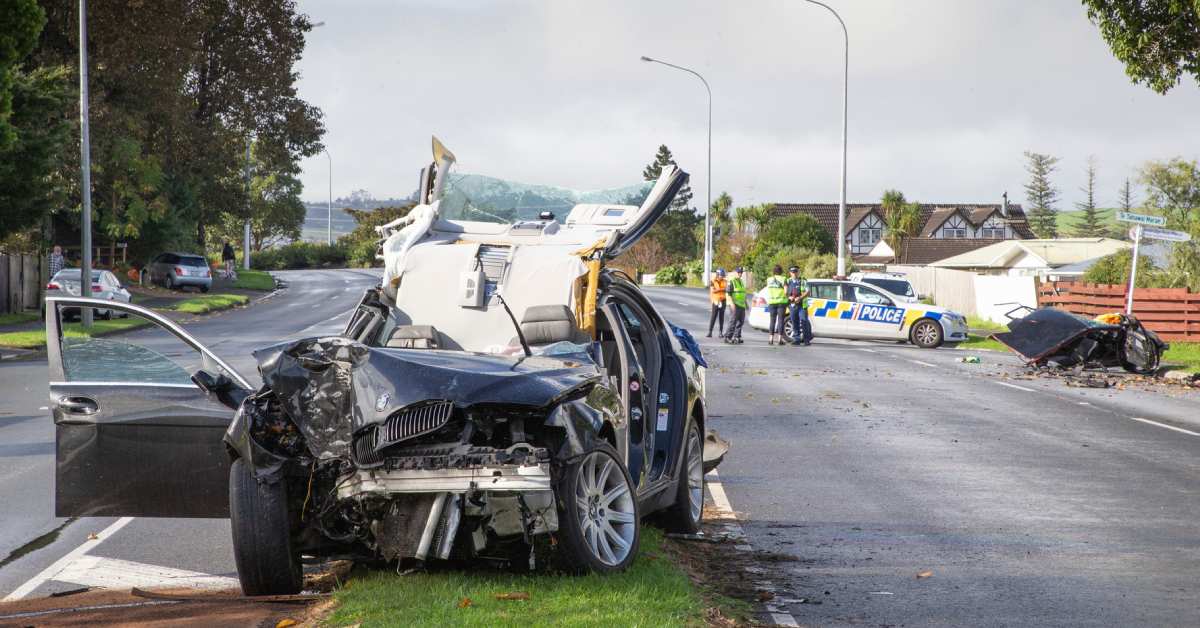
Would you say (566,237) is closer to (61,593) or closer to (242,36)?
(61,593)

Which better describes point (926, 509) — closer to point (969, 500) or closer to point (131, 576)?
point (969, 500)

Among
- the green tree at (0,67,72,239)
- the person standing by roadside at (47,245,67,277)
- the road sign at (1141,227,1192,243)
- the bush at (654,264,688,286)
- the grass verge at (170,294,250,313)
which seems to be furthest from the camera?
the bush at (654,264,688,286)

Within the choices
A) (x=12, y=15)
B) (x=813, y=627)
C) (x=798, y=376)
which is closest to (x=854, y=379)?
(x=798, y=376)

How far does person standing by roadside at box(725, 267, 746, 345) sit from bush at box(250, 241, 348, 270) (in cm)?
6947

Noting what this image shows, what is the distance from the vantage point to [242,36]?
51.7 meters

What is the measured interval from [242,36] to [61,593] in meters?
47.9

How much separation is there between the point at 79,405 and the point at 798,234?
7159 centimetres

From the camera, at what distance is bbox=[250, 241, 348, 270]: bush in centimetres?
9696

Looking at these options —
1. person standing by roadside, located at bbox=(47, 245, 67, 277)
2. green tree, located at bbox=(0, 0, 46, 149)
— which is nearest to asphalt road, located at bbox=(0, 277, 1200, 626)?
green tree, located at bbox=(0, 0, 46, 149)

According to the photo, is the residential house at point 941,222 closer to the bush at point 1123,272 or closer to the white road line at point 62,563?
the bush at point 1123,272

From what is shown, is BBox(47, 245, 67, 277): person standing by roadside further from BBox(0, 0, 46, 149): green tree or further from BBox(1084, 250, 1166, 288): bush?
BBox(1084, 250, 1166, 288): bush

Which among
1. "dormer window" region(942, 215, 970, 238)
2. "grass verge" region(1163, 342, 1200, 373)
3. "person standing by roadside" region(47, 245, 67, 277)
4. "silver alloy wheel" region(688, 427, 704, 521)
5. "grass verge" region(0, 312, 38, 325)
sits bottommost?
"grass verge" region(0, 312, 38, 325)

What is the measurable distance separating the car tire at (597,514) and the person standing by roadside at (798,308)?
2409cm

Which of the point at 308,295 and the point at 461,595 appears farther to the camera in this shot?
the point at 308,295
